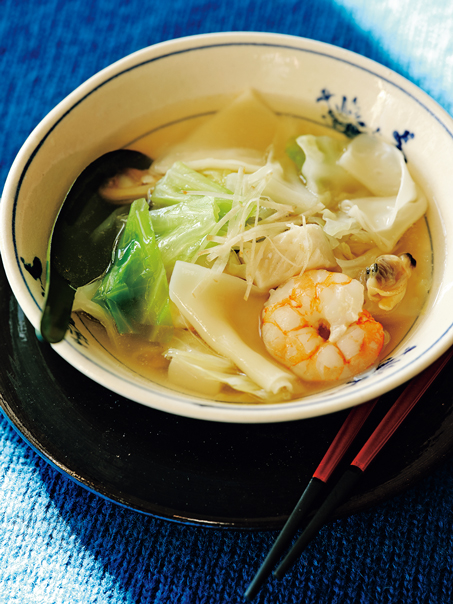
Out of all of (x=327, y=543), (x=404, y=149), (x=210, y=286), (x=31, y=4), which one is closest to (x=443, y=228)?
(x=404, y=149)

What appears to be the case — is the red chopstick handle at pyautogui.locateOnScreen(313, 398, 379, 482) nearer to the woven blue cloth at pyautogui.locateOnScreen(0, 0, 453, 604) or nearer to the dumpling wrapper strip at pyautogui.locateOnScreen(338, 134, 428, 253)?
the woven blue cloth at pyautogui.locateOnScreen(0, 0, 453, 604)

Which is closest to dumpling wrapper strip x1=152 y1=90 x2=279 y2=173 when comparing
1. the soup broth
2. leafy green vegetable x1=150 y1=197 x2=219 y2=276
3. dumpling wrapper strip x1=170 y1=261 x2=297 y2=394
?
the soup broth

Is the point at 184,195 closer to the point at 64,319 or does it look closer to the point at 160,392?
the point at 64,319

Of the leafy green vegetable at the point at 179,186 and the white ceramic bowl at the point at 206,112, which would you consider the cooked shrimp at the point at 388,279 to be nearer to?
the white ceramic bowl at the point at 206,112

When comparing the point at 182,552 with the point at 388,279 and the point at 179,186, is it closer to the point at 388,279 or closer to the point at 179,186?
the point at 388,279

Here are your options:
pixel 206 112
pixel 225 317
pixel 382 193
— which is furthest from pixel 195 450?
pixel 206 112

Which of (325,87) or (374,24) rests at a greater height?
(374,24)
